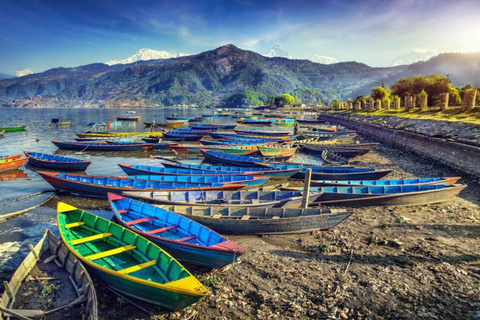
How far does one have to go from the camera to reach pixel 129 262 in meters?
10.3

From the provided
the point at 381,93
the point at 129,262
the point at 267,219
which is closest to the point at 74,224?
the point at 129,262

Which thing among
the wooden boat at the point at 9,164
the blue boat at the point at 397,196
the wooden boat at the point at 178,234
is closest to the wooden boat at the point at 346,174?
the blue boat at the point at 397,196

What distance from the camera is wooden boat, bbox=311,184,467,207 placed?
672 inches

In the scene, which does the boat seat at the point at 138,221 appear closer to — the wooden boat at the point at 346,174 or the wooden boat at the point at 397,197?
the wooden boat at the point at 397,197

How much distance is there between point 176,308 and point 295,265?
5.00 metres

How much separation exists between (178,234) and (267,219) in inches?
165

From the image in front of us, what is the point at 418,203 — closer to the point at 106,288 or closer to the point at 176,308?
the point at 176,308

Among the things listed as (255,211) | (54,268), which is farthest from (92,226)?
(255,211)

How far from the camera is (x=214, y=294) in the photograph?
9289 mm

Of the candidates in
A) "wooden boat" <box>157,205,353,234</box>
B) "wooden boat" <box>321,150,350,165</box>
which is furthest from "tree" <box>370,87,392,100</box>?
"wooden boat" <box>157,205,353,234</box>

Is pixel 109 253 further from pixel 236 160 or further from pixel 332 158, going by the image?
pixel 332 158

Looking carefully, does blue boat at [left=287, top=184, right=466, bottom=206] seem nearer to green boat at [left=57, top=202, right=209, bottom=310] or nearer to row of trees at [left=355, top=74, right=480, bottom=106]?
green boat at [left=57, top=202, right=209, bottom=310]

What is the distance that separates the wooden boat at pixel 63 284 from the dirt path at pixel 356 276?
3.33ft

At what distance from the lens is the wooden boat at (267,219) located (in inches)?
518
